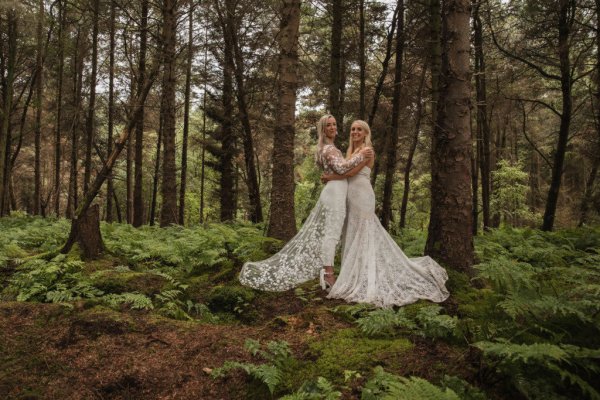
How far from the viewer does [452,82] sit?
6031 millimetres

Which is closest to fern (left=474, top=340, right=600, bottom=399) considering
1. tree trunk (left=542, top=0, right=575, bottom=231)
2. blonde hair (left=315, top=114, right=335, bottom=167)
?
blonde hair (left=315, top=114, right=335, bottom=167)

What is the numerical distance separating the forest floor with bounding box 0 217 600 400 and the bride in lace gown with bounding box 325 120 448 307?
25cm

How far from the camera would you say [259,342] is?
436 cm

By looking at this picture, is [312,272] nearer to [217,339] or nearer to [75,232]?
[217,339]

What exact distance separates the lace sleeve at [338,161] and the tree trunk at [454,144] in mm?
1214

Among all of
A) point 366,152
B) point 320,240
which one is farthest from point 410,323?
point 366,152

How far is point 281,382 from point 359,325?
134 cm

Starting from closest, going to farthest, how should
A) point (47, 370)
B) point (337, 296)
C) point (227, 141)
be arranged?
point (47, 370), point (337, 296), point (227, 141)

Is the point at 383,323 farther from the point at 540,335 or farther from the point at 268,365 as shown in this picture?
the point at 540,335

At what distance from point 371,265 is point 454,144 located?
83.5 inches

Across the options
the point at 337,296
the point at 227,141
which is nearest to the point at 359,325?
the point at 337,296

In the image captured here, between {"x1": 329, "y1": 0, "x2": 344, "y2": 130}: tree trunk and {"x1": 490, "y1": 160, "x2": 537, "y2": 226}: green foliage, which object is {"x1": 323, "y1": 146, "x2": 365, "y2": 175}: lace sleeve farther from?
{"x1": 490, "y1": 160, "x2": 537, "y2": 226}: green foliage

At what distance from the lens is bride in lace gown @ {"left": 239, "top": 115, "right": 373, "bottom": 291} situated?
634 centimetres

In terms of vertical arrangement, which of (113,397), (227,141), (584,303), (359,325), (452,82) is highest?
(227,141)
